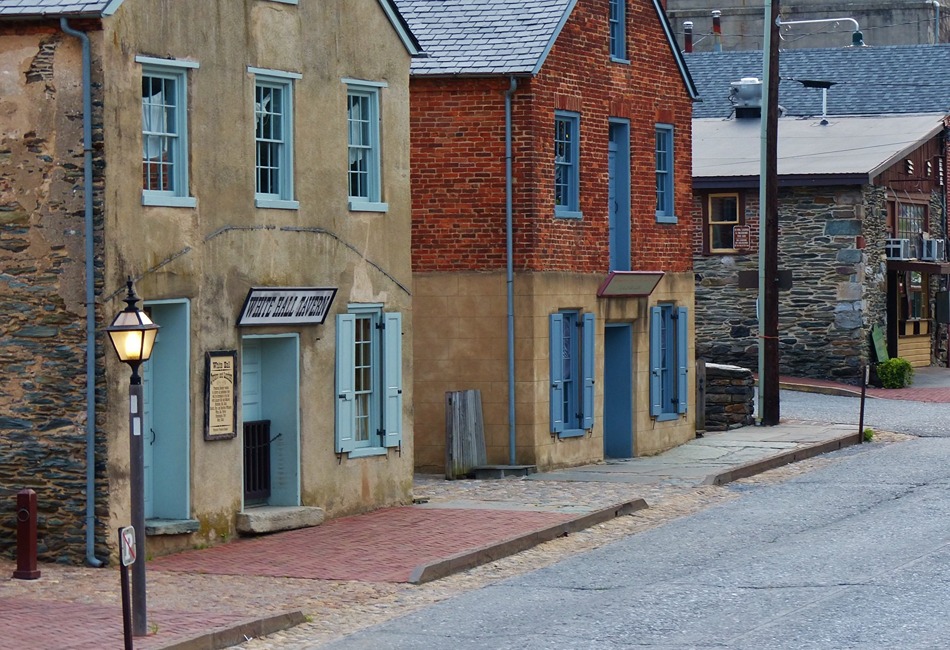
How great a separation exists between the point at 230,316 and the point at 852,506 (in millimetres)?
7480

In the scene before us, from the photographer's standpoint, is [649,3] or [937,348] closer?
[649,3]

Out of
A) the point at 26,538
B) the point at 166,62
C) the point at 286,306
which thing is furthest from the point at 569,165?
the point at 26,538

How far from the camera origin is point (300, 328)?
19.6 m

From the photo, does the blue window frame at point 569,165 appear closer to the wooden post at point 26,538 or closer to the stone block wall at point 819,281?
the wooden post at point 26,538

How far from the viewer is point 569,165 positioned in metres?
25.7

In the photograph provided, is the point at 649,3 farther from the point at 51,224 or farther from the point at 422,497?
the point at 51,224

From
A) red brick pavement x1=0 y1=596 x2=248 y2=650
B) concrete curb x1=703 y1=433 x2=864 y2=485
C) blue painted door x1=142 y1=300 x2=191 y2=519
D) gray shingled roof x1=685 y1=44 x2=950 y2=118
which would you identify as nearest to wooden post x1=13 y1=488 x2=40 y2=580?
red brick pavement x1=0 y1=596 x2=248 y2=650

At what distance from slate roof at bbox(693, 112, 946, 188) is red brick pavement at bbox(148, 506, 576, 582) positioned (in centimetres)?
2039

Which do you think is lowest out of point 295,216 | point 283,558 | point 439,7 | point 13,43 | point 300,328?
point 283,558

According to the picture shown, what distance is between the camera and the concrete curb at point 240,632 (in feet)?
42.5

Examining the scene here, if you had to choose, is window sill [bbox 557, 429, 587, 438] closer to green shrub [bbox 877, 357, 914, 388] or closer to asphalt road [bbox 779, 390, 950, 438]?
asphalt road [bbox 779, 390, 950, 438]

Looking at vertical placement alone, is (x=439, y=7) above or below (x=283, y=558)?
above

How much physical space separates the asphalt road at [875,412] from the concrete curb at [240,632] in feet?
58.4

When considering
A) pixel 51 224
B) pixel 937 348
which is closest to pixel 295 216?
pixel 51 224
